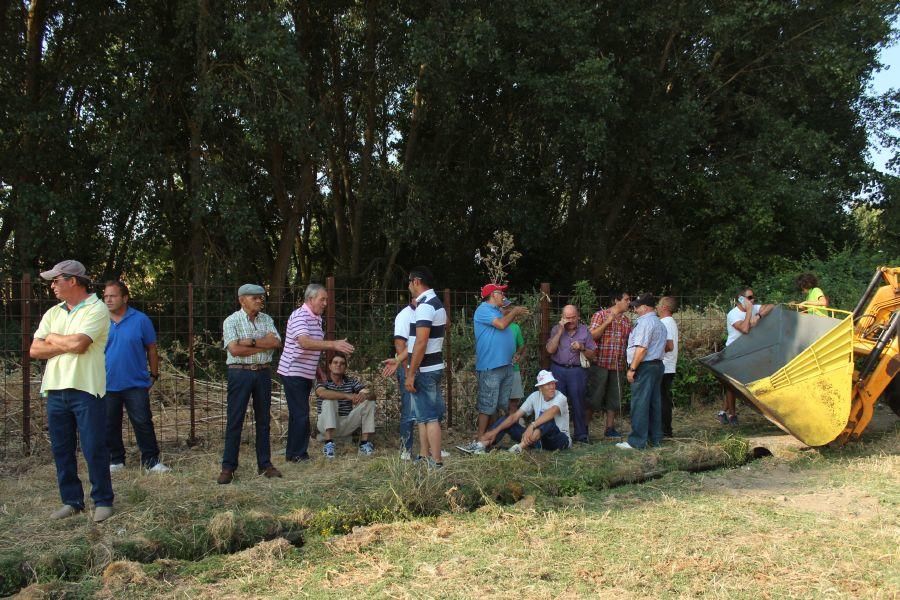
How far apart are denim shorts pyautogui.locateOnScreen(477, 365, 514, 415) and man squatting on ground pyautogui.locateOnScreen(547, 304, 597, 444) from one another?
0.98 metres

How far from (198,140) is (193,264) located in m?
2.64

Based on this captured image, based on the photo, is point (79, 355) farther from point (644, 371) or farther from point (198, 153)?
point (198, 153)

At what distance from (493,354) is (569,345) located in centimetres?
125

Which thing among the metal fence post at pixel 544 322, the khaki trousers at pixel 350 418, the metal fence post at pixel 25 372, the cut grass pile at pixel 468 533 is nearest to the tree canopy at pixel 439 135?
the metal fence post at pixel 544 322

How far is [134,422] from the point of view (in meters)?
6.51

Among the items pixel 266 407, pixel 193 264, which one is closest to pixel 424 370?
pixel 266 407

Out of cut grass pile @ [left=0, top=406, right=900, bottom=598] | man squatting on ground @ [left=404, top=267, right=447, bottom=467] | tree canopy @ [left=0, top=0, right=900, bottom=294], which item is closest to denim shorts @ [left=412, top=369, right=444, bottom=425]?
man squatting on ground @ [left=404, top=267, right=447, bottom=467]

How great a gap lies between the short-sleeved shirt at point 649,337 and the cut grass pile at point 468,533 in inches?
52.2

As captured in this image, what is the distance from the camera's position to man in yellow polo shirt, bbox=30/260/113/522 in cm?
500

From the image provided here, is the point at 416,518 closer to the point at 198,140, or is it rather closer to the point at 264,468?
the point at 264,468

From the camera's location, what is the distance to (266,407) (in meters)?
6.24

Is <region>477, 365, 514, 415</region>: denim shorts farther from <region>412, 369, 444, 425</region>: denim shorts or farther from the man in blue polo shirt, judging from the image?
the man in blue polo shirt

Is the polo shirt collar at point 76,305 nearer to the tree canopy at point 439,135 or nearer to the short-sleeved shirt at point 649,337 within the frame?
the short-sleeved shirt at point 649,337

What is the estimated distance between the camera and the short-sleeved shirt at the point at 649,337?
7.39m
